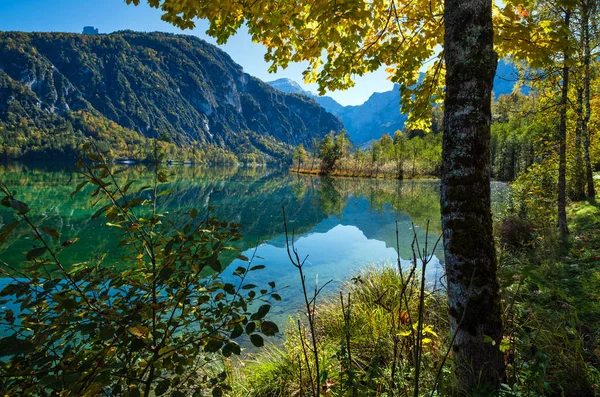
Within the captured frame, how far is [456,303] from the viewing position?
2.19 m

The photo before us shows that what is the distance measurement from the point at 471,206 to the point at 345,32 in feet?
7.78

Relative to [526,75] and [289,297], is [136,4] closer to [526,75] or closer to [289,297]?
[289,297]

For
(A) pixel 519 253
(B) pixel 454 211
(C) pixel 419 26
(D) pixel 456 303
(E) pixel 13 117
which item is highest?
(E) pixel 13 117

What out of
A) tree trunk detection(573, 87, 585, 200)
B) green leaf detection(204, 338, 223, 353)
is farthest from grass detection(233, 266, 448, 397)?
tree trunk detection(573, 87, 585, 200)

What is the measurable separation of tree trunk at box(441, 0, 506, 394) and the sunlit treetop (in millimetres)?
878

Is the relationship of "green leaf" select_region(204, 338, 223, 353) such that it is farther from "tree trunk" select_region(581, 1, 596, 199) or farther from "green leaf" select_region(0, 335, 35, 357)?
"tree trunk" select_region(581, 1, 596, 199)

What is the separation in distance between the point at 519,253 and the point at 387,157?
190ft

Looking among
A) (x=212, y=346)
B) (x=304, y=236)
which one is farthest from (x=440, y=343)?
(x=304, y=236)

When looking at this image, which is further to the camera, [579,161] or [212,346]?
[579,161]

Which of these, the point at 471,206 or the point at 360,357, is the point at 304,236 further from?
the point at 471,206

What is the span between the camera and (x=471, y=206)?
2146 mm

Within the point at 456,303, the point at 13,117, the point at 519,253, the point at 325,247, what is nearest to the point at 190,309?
the point at 456,303

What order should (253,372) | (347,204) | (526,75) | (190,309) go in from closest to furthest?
1. (190,309)
2. (253,372)
3. (526,75)
4. (347,204)

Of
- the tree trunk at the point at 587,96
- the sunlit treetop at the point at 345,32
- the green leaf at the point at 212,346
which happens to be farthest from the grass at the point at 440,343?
the tree trunk at the point at 587,96
